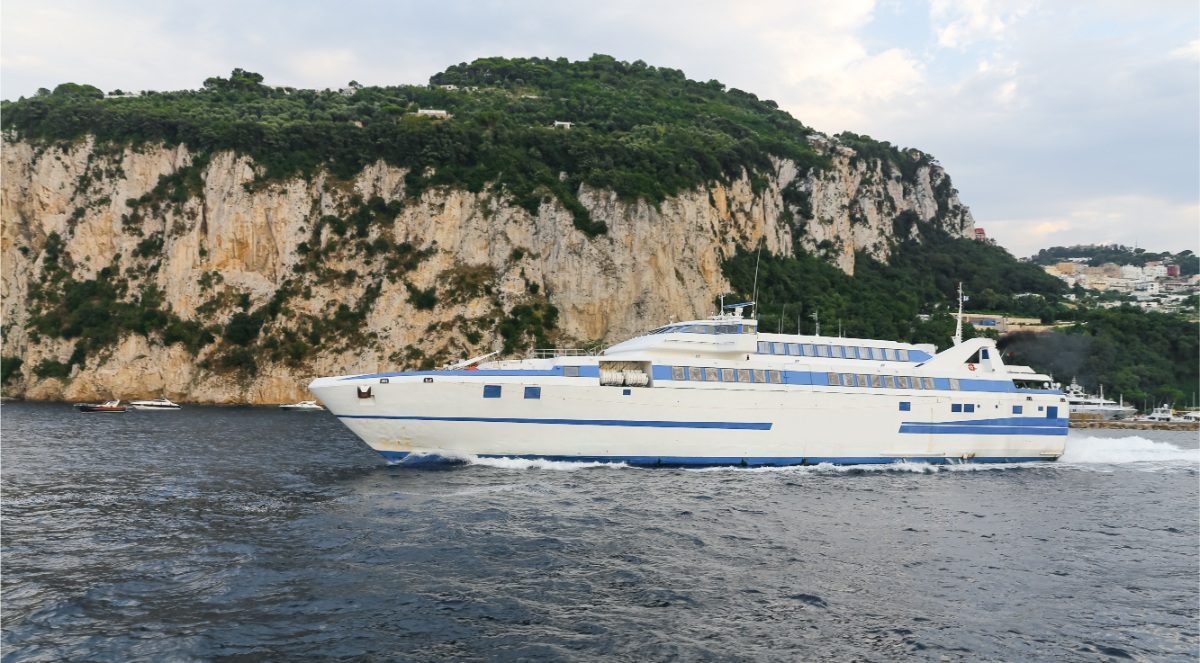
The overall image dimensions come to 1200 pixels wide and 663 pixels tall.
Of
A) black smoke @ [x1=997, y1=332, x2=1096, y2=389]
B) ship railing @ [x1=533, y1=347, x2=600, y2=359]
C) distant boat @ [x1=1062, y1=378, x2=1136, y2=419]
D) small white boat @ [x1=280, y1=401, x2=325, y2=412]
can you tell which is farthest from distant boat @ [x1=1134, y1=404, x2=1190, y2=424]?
small white boat @ [x1=280, y1=401, x2=325, y2=412]

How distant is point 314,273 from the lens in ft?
247

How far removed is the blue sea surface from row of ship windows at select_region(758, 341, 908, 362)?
5695mm

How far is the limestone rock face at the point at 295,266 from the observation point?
2810 inches

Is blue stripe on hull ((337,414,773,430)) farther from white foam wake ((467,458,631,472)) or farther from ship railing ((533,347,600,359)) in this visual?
ship railing ((533,347,600,359))

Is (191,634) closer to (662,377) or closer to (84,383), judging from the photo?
(662,377)

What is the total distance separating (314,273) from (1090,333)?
286ft

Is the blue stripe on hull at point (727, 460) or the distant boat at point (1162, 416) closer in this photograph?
the blue stripe on hull at point (727, 460)

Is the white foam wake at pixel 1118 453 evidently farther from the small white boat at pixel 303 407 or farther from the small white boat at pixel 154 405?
the small white boat at pixel 154 405

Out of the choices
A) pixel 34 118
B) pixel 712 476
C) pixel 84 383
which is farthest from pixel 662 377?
pixel 34 118

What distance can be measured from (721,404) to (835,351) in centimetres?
663

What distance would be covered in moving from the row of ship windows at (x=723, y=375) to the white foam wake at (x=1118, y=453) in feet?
56.2

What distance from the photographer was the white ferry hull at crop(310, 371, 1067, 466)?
2912cm

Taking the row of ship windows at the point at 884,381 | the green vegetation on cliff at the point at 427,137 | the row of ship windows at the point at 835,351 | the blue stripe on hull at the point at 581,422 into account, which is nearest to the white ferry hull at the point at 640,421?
the blue stripe on hull at the point at 581,422

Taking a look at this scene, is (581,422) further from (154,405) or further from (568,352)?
(154,405)
